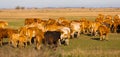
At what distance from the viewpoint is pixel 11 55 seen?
1163 centimetres

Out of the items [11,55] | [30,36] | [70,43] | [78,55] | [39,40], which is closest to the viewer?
[11,55]

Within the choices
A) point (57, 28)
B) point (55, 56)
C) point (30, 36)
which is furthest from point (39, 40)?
point (55, 56)

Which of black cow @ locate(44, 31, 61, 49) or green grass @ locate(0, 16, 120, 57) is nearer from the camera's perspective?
green grass @ locate(0, 16, 120, 57)

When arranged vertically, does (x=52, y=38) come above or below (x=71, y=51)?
above

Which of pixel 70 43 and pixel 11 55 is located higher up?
pixel 11 55

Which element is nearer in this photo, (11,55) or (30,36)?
(11,55)

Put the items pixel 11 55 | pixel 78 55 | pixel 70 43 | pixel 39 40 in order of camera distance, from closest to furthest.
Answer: pixel 11 55 < pixel 78 55 < pixel 39 40 < pixel 70 43

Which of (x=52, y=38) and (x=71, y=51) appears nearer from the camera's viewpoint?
(x=71, y=51)

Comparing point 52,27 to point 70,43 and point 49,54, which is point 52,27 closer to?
point 70,43

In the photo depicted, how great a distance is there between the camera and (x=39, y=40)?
1814 cm

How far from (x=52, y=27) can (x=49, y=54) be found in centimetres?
992

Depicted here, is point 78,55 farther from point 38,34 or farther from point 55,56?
point 38,34

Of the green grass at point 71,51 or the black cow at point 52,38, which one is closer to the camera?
the green grass at point 71,51

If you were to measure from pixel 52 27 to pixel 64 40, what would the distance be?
1.93 meters
